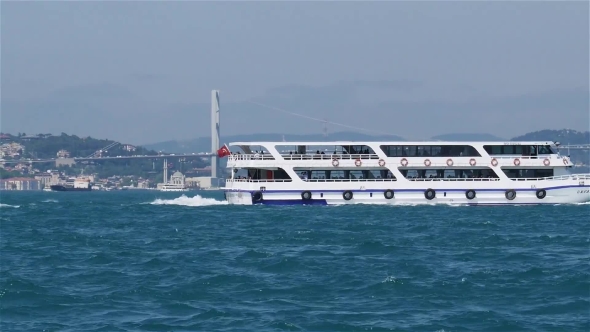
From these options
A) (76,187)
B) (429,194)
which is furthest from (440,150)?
(76,187)

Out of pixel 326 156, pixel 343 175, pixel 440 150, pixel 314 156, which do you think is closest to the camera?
pixel 314 156

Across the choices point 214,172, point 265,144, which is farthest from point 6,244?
point 214,172

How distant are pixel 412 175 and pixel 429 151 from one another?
188cm

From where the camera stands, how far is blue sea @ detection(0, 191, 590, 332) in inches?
925

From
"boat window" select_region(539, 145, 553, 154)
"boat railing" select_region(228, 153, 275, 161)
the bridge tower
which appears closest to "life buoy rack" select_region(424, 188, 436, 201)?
"boat window" select_region(539, 145, 553, 154)

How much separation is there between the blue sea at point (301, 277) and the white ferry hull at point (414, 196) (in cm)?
1419

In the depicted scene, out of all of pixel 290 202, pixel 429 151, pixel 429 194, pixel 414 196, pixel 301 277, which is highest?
pixel 429 151

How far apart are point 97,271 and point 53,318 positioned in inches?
266

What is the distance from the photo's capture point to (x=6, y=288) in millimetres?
27359

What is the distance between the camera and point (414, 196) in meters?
62.8

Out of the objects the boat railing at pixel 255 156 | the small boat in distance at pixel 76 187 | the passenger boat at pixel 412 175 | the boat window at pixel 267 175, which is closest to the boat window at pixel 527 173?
the passenger boat at pixel 412 175

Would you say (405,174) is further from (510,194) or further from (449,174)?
(510,194)

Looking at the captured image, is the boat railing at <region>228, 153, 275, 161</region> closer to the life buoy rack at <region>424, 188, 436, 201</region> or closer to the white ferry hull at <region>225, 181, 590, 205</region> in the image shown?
the white ferry hull at <region>225, 181, 590, 205</region>

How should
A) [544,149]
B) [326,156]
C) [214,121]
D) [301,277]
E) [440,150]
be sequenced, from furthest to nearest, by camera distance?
1. [214,121]
2. [544,149]
3. [440,150]
4. [326,156]
5. [301,277]
